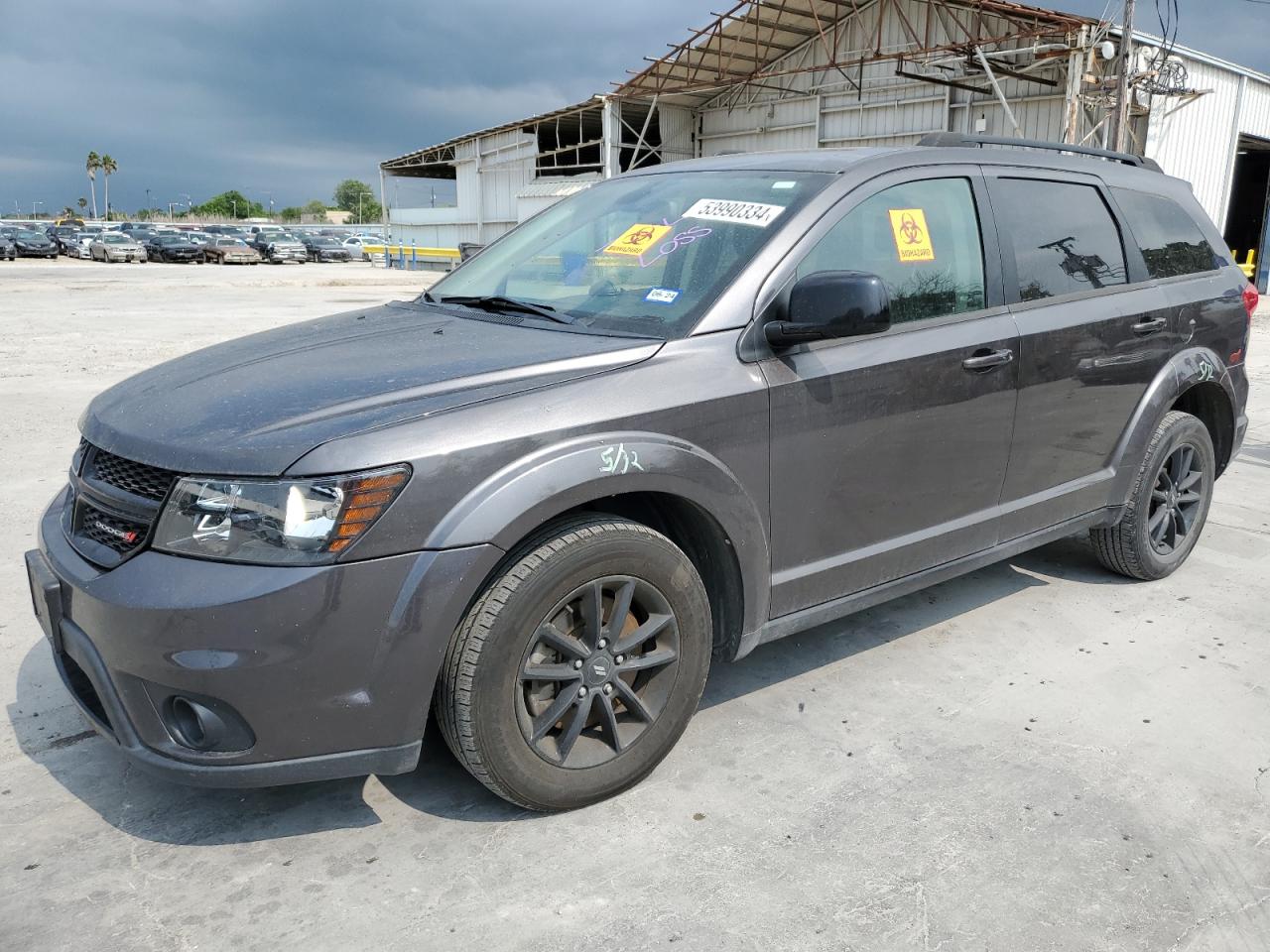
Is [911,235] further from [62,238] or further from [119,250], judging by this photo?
[62,238]

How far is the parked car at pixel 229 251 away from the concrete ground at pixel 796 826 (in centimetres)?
4333

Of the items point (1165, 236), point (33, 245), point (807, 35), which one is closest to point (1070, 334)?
point (1165, 236)

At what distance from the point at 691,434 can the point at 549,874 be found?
1188mm

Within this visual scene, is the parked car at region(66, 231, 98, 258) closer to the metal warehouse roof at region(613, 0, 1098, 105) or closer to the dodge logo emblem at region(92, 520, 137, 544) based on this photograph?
the metal warehouse roof at region(613, 0, 1098, 105)

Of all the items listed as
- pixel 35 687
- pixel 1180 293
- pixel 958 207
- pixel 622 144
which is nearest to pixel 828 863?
pixel 958 207

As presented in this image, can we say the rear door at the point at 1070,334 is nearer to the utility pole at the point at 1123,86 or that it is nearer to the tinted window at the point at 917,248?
the tinted window at the point at 917,248

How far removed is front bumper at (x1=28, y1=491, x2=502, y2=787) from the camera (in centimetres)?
225

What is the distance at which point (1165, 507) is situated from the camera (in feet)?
15.1

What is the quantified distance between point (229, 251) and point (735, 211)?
44975 millimetres

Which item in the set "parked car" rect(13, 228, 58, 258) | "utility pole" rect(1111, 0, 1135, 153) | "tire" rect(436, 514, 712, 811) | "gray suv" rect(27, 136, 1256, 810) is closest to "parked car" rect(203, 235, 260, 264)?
"parked car" rect(13, 228, 58, 258)

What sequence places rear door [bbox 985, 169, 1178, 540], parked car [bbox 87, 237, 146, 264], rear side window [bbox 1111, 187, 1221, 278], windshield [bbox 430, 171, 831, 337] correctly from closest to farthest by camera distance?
1. windshield [bbox 430, 171, 831, 337]
2. rear door [bbox 985, 169, 1178, 540]
3. rear side window [bbox 1111, 187, 1221, 278]
4. parked car [bbox 87, 237, 146, 264]

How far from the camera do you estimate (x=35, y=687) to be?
3.54 meters

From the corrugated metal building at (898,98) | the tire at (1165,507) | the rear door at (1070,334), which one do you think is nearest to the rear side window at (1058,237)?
the rear door at (1070,334)

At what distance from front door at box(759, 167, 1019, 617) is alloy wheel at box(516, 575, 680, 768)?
49 centimetres
